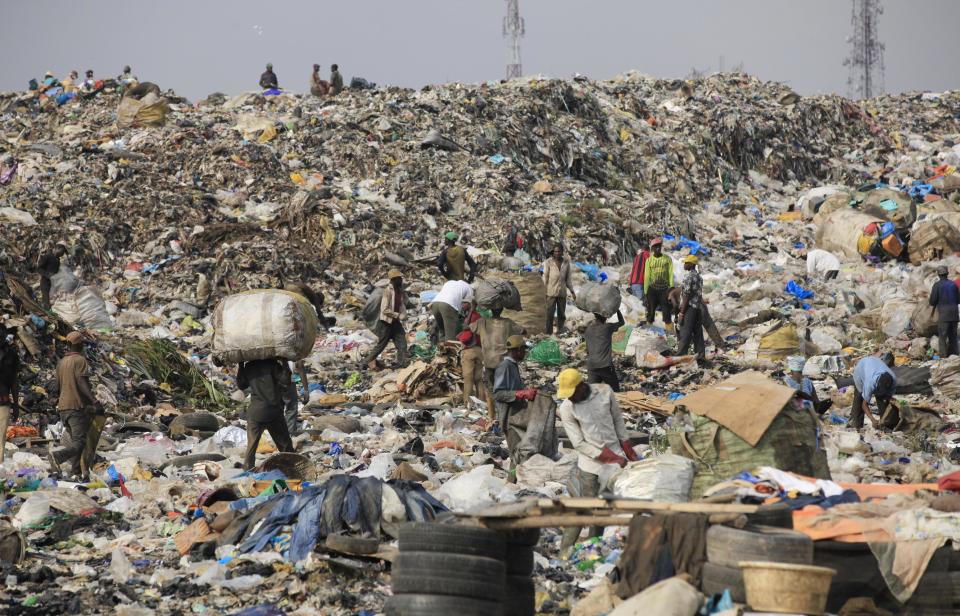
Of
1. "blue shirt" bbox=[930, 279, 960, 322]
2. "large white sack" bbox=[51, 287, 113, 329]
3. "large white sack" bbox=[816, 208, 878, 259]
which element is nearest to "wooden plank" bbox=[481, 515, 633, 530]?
"blue shirt" bbox=[930, 279, 960, 322]

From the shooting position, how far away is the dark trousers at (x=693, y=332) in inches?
524

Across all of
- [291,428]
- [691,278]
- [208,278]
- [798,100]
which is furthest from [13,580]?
[798,100]

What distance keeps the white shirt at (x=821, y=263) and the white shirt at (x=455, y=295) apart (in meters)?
7.45

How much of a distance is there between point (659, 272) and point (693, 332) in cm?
141

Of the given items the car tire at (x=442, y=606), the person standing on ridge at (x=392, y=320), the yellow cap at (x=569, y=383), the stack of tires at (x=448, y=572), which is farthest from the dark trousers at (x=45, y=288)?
the car tire at (x=442, y=606)

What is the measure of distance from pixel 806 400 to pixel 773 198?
18.5 m

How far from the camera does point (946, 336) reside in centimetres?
1300

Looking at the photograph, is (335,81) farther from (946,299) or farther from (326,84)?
(946,299)

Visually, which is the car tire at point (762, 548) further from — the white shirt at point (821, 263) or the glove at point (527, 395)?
the white shirt at point (821, 263)

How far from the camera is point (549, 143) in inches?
943

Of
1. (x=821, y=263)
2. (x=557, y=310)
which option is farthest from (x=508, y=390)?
(x=821, y=263)

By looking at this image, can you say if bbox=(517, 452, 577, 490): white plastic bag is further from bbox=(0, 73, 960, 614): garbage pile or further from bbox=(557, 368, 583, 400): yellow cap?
bbox=(557, 368, 583, 400): yellow cap

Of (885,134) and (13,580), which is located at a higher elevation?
(885,134)

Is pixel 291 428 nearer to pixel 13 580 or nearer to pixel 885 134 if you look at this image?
pixel 13 580
